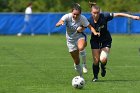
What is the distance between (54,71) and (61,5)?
33.0 metres

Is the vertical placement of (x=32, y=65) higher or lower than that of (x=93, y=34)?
lower

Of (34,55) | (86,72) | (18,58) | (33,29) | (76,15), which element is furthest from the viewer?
(33,29)

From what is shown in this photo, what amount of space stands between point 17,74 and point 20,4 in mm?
34686

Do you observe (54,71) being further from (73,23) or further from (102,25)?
(73,23)

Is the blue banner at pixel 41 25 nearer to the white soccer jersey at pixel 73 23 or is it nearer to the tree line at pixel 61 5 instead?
the tree line at pixel 61 5

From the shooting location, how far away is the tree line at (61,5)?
48.2 m

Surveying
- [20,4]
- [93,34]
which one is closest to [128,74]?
[93,34]

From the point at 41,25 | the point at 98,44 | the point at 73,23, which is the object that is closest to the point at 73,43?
the point at 73,23

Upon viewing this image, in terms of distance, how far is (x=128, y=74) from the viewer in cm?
1689

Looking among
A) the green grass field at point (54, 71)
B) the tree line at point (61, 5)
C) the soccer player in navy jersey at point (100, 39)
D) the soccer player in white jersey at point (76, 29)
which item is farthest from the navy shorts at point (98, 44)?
the tree line at point (61, 5)

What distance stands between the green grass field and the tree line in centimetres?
2106

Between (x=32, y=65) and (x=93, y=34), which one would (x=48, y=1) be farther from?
(x=93, y=34)

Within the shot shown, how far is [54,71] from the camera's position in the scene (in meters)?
17.5

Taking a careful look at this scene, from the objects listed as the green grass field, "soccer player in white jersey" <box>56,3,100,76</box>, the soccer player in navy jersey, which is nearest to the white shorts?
"soccer player in white jersey" <box>56,3,100,76</box>
